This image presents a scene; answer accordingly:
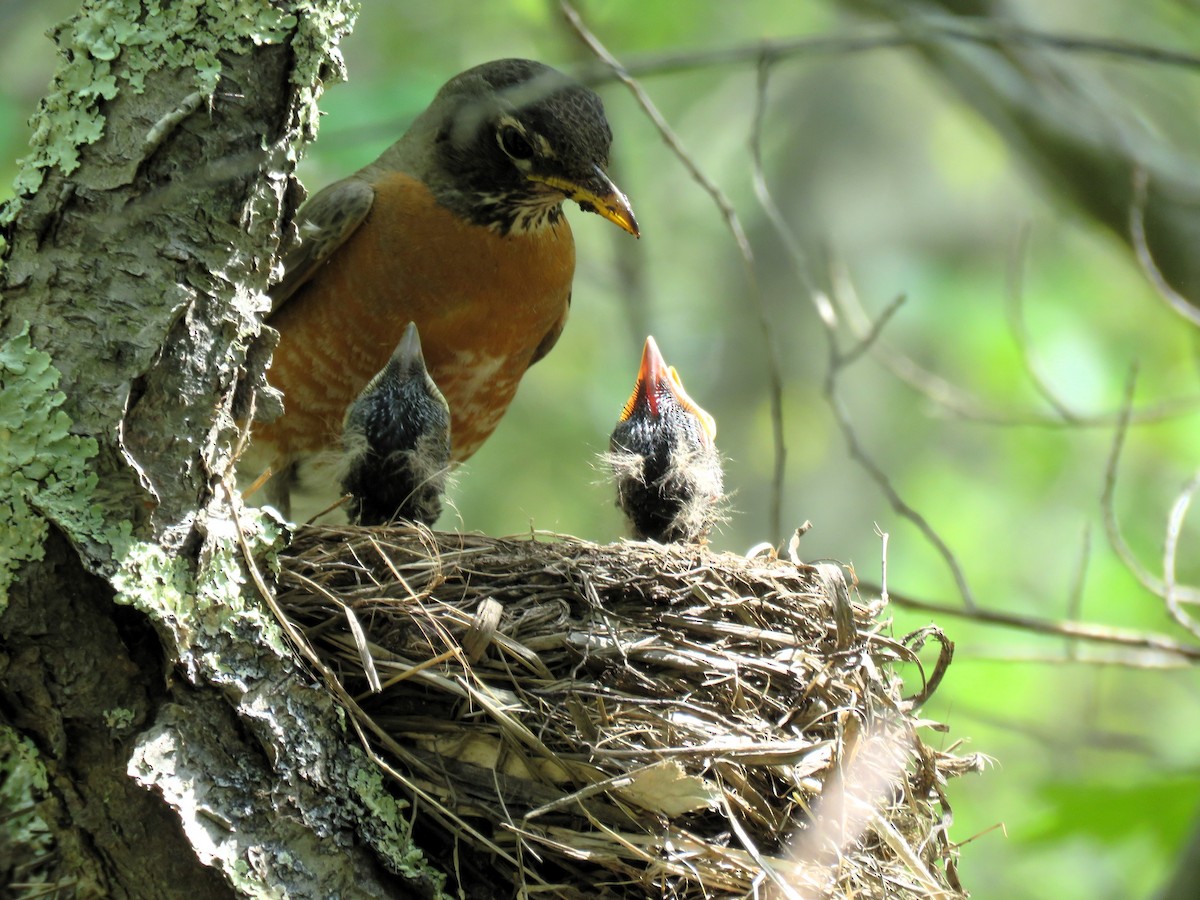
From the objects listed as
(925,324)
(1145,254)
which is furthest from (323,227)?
(925,324)

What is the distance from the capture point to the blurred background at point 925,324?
194 inches

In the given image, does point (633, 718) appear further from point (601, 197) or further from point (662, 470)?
point (601, 197)

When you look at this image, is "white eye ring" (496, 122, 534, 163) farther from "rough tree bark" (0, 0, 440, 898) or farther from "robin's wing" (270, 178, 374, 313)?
"rough tree bark" (0, 0, 440, 898)

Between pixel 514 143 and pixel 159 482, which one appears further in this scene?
pixel 514 143

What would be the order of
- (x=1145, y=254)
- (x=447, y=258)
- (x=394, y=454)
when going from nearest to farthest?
1. (x=394, y=454)
2. (x=447, y=258)
3. (x=1145, y=254)

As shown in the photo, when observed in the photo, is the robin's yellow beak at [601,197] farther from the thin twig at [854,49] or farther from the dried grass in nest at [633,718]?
the dried grass in nest at [633,718]

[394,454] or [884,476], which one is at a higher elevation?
[394,454]

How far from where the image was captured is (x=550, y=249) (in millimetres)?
3969

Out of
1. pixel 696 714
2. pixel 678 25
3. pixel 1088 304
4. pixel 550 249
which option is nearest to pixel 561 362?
pixel 678 25

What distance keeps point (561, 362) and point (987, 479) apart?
3208 mm

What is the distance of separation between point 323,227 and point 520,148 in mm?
621

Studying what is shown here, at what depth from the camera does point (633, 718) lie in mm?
2158

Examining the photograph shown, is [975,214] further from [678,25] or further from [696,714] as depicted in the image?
[696,714]

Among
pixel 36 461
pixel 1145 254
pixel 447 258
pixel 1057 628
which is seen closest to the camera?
pixel 36 461
